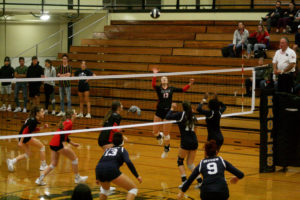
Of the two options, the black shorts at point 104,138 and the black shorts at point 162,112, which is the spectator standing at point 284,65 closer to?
the black shorts at point 162,112

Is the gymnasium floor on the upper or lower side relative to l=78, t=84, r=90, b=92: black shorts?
lower

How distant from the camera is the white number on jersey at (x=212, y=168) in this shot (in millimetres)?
8211

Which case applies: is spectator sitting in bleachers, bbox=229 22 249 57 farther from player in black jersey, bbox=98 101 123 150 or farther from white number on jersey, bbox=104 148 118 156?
white number on jersey, bbox=104 148 118 156

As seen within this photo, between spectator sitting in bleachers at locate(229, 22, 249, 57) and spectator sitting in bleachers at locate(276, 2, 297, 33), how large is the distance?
1553mm

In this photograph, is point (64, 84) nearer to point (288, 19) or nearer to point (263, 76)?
point (263, 76)

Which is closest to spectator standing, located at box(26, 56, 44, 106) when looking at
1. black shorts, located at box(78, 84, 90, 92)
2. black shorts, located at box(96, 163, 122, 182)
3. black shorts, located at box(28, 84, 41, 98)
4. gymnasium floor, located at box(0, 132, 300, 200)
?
black shorts, located at box(28, 84, 41, 98)

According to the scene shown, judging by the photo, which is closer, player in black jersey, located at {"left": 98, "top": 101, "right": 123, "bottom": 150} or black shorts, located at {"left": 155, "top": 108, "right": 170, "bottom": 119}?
player in black jersey, located at {"left": 98, "top": 101, "right": 123, "bottom": 150}

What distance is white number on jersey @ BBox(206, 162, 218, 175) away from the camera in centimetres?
821

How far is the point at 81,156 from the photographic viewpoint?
15203mm

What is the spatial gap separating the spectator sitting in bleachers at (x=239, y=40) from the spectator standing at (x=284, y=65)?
5.61m

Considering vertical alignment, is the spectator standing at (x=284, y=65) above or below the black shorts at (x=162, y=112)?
above

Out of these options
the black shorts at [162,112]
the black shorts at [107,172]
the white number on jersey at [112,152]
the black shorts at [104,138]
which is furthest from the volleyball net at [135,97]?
the black shorts at [107,172]

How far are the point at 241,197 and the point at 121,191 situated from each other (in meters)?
2.38

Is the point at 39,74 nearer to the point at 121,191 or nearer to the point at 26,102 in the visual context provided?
the point at 26,102
